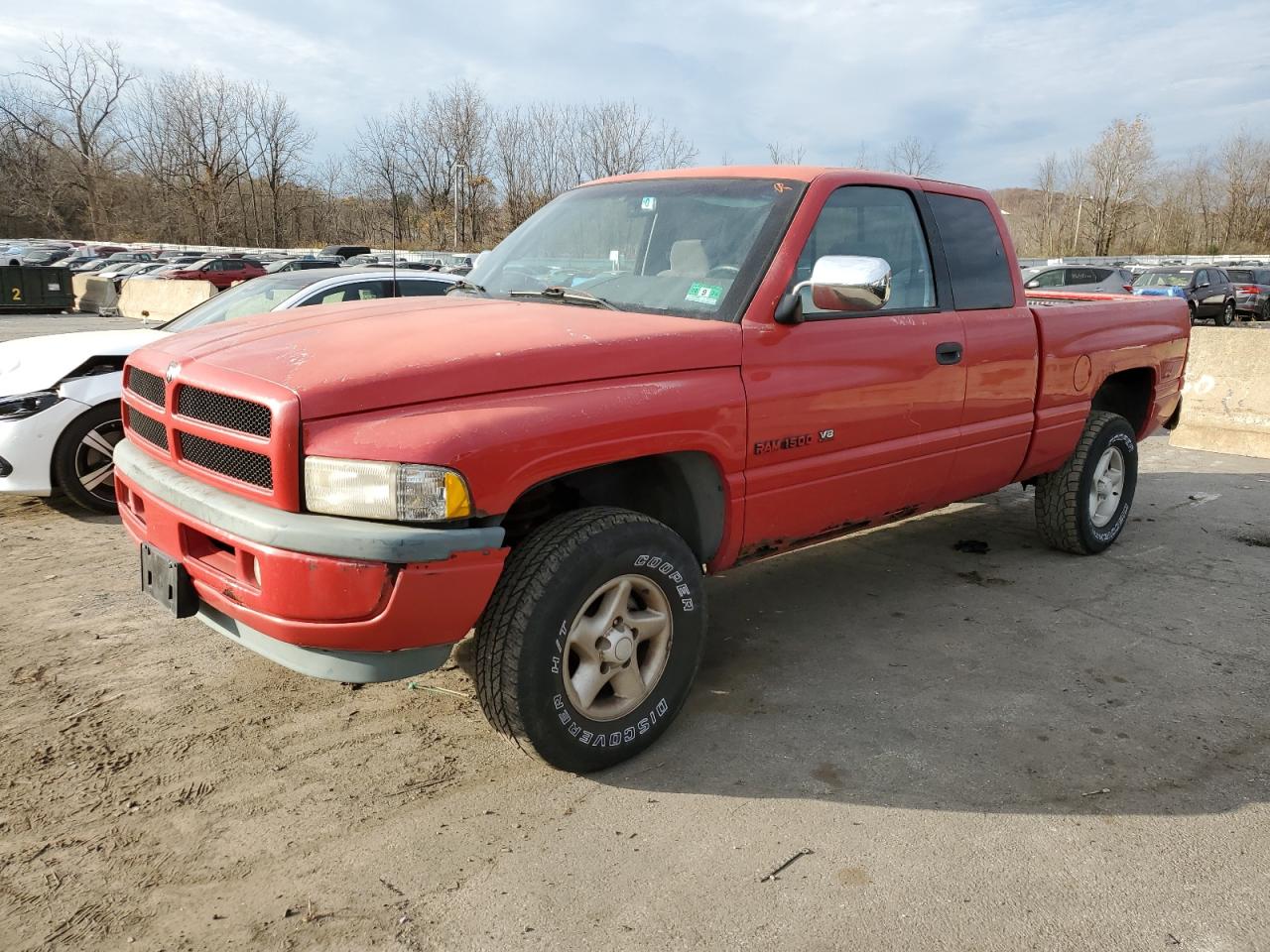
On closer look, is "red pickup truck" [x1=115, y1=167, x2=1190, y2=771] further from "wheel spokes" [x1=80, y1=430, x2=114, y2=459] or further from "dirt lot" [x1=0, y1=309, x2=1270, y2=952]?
"wheel spokes" [x1=80, y1=430, x2=114, y2=459]

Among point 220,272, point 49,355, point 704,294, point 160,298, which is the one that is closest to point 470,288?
point 704,294

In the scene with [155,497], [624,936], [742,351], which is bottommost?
[624,936]

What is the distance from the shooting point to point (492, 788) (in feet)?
9.59

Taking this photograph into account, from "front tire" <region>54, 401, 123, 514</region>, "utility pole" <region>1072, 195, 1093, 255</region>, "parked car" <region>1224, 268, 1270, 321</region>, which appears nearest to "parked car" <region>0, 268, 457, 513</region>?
"front tire" <region>54, 401, 123, 514</region>

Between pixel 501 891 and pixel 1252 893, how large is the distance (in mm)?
2007

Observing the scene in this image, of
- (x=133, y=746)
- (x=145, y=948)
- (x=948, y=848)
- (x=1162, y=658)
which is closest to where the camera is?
(x=145, y=948)

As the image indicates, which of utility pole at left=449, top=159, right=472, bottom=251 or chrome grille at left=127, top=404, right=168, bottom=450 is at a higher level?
utility pole at left=449, top=159, right=472, bottom=251

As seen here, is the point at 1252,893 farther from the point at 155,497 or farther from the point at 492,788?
the point at 155,497

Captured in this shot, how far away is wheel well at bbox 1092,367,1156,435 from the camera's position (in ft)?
18.6

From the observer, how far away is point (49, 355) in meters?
5.90

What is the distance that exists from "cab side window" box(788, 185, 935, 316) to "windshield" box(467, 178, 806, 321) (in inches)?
7.0

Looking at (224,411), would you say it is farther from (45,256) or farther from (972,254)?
(45,256)

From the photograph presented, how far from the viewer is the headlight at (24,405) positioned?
218 inches

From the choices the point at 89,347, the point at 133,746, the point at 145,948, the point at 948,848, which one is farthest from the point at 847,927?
the point at 89,347
